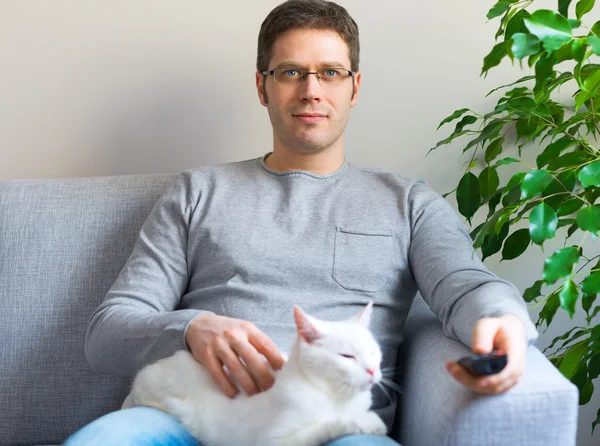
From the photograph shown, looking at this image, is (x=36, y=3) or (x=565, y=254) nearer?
(x=565, y=254)

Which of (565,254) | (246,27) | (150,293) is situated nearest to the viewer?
(565,254)

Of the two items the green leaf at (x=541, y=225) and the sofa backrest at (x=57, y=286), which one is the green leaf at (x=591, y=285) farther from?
the sofa backrest at (x=57, y=286)

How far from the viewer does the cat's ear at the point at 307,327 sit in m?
0.89

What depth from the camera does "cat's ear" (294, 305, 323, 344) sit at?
888 millimetres

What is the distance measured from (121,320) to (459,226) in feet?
2.32

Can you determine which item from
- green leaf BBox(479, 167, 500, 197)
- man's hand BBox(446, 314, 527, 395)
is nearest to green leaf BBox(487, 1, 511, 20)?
green leaf BBox(479, 167, 500, 197)

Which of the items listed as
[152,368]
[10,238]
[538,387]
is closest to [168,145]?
[10,238]

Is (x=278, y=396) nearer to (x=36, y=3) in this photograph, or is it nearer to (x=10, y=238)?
(x=10, y=238)

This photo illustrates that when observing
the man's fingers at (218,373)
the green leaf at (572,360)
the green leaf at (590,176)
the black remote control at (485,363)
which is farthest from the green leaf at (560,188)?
the man's fingers at (218,373)

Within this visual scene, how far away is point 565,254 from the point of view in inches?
39.1

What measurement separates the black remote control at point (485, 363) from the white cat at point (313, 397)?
0.43 ft

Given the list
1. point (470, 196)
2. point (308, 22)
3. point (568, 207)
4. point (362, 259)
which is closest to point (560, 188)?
point (568, 207)

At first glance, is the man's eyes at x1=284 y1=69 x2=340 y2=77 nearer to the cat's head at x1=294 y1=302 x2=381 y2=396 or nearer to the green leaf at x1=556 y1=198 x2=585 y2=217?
the green leaf at x1=556 y1=198 x2=585 y2=217

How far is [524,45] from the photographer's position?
93cm
